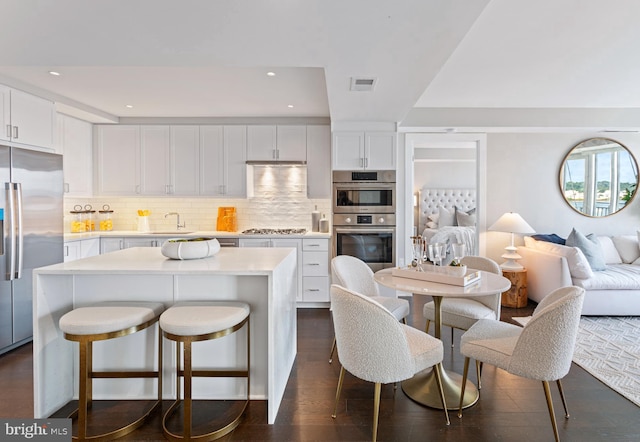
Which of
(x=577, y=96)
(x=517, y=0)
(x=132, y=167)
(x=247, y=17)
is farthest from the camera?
(x=132, y=167)

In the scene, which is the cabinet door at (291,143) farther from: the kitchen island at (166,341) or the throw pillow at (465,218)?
the throw pillow at (465,218)

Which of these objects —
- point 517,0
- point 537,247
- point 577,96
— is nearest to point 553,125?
point 577,96

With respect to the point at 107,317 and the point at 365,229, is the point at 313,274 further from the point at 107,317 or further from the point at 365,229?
the point at 107,317

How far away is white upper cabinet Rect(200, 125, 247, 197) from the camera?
4777 millimetres

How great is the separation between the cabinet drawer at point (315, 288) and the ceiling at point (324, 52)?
77.1 inches

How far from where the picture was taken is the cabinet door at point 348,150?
168 inches

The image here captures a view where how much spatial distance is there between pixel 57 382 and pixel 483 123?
4938 mm

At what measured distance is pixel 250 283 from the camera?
2.28m

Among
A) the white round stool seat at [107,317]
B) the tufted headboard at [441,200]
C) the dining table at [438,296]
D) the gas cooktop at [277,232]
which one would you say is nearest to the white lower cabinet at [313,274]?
the gas cooktop at [277,232]

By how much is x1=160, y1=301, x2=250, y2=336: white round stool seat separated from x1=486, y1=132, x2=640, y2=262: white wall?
13.6 ft

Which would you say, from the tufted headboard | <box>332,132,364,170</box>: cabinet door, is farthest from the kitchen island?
the tufted headboard

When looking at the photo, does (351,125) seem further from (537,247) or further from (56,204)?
(56,204)

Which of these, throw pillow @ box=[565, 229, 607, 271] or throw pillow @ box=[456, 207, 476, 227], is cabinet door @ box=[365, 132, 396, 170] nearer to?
throw pillow @ box=[565, 229, 607, 271]

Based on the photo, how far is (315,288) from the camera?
14.4ft
